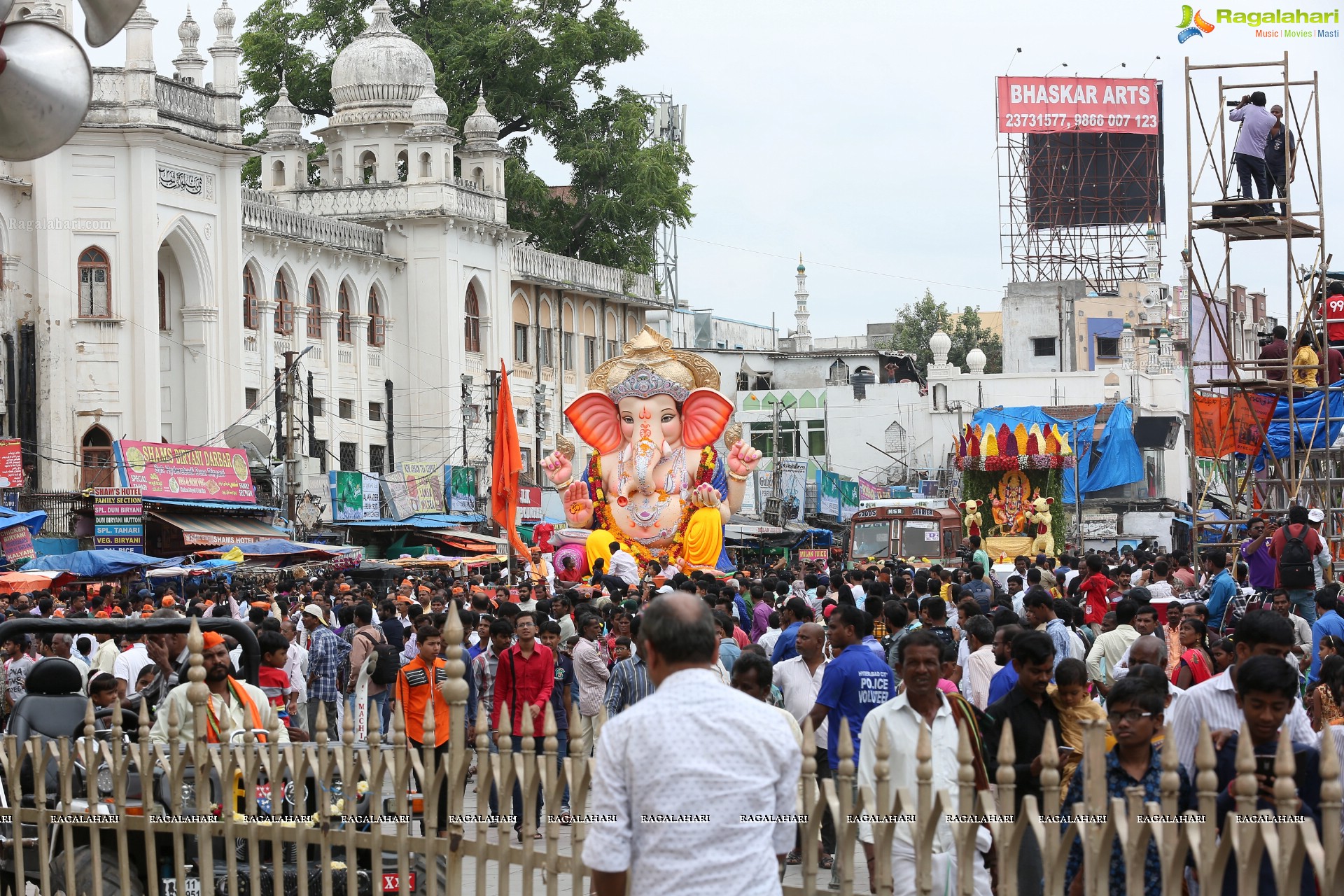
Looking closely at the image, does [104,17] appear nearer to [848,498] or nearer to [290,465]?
[290,465]

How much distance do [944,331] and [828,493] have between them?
21208 millimetres

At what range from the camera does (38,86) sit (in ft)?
18.0

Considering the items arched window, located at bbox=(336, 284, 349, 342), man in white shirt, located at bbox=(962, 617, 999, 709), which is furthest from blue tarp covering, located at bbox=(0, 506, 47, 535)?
man in white shirt, located at bbox=(962, 617, 999, 709)

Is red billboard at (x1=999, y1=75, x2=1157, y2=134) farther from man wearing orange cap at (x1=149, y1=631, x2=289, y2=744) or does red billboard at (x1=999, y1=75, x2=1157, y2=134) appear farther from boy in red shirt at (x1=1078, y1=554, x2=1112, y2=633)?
man wearing orange cap at (x1=149, y1=631, x2=289, y2=744)

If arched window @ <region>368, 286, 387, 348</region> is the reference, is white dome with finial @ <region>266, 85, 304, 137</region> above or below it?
above

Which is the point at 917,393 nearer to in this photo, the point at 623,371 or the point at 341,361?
the point at 341,361

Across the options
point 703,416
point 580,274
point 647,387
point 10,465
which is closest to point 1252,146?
point 703,416

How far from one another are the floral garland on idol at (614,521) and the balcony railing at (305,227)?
41.2 feet

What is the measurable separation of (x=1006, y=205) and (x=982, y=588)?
40.4 m

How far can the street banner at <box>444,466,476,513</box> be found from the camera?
3856 cm

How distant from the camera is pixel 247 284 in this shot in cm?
3628

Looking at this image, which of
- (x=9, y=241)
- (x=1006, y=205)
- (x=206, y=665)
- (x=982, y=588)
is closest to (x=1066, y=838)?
(x=206, y=665)

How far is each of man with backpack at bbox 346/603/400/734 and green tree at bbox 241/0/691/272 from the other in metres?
33.1

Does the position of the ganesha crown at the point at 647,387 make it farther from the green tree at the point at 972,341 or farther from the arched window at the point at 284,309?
the green tree at the point at 972,341
